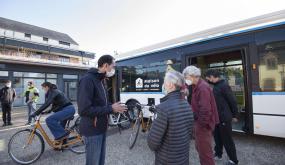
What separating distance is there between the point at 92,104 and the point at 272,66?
395 cm

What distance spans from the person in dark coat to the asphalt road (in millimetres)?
1949

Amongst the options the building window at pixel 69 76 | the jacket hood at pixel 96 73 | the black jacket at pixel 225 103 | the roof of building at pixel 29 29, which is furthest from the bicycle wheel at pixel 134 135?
the roof of building at pixel 29 29

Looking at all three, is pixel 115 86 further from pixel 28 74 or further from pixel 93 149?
pixel 28 74

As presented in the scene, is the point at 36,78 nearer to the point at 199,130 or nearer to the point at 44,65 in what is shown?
the point at 44,65

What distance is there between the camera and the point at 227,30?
4.50 metres

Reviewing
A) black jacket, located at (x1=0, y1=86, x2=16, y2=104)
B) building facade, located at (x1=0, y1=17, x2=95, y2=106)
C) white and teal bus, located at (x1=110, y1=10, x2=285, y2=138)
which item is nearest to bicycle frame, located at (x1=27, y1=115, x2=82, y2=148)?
white and teal bus, located at (x1=110, y1=10, x2=285, y2=138)

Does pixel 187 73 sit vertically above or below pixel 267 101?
above

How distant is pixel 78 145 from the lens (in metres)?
4.28

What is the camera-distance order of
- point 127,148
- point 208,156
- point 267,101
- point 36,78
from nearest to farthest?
point 208,156 → point 267,101 → point 127,148 → point 36,78

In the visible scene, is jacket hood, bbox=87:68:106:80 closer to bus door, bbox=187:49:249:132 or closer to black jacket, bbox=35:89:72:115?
black jacket, bbox=35:89:72:115

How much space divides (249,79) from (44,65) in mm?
17815

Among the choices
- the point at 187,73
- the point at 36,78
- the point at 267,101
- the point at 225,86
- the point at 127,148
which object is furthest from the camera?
the point at 36,78

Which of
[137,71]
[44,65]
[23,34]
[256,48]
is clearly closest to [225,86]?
[256,48]

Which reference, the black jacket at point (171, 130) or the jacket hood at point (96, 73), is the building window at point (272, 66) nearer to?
the black jacket at point (171, 130)
